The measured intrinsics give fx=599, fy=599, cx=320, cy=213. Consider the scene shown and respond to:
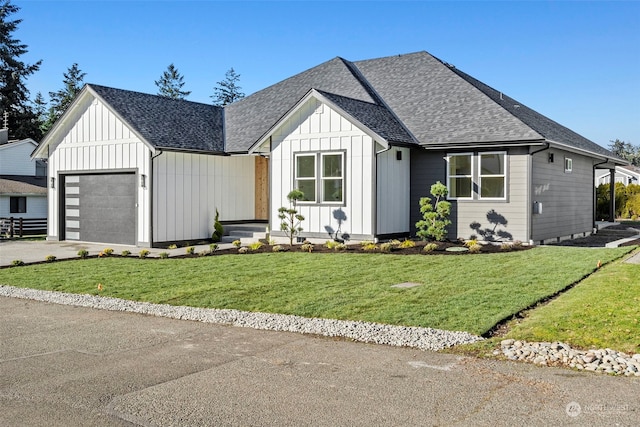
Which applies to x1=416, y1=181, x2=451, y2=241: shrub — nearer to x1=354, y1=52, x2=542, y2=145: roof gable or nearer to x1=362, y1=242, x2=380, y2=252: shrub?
x1=354, y1=52, x2=542, y2=145: roof gable

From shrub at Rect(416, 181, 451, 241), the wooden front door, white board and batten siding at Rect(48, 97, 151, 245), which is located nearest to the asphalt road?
shrub at Rect(416, 181, 451, 241)

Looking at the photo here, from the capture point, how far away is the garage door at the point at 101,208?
1962 centimetres

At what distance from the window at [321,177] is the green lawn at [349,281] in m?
2.98

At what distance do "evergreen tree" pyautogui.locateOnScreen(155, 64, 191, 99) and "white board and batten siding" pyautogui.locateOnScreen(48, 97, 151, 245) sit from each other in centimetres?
4875

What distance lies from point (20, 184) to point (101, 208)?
47.3 feet

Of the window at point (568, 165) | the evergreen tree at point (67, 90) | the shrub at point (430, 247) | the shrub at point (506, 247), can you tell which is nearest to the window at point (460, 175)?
the shrub at point (506, 247)

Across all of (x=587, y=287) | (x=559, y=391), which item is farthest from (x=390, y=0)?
(x=559, y=391)

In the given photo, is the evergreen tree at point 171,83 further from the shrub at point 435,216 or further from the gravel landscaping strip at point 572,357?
the gravel landscaping strip at point 572,357

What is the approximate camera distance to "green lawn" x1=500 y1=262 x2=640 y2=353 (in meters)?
6.94

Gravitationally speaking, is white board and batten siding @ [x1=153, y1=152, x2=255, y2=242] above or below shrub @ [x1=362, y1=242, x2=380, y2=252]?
above

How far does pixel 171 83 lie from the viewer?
69.4m

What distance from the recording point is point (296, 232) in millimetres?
18062

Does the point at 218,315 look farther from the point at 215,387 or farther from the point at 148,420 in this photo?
the point at 148,420

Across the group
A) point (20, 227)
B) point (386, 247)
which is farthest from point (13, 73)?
point (386, 247)
